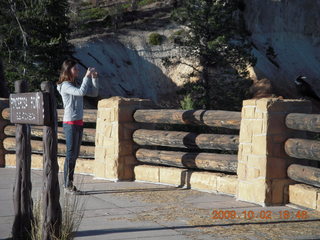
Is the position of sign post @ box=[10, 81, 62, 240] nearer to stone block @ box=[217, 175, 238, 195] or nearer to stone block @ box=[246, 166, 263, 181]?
stone block @ box=[246, 166, 263, 181]

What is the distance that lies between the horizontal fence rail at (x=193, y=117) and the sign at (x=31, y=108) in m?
3.37

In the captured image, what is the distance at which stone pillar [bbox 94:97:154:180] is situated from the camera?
967 cm

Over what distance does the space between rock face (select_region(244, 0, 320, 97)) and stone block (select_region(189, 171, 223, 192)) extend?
2203cm

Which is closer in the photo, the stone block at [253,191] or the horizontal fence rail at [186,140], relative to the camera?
the stone block at [253,191]

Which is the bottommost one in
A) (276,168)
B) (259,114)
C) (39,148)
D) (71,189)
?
(71,189)

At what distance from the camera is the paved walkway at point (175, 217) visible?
6.10 meters

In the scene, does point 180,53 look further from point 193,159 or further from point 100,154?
point 193,159

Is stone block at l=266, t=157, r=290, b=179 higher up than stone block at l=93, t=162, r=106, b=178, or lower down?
higher up

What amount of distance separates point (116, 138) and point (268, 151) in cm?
291

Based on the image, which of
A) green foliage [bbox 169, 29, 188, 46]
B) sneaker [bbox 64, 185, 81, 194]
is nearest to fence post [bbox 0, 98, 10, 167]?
sneaker [bbox 64, 185, 81, 194]

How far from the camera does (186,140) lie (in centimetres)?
905

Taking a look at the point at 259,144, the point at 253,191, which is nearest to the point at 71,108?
the point at 259,144

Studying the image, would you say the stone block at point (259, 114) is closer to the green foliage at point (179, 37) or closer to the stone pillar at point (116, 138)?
the stone pillar at point (116, 138)
